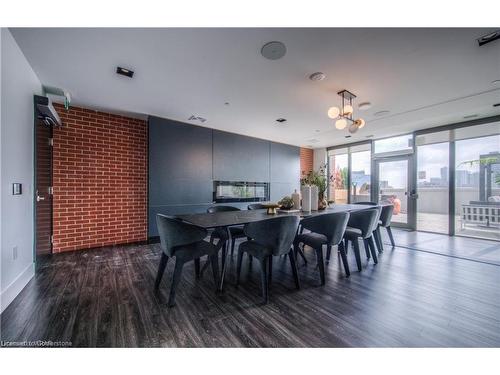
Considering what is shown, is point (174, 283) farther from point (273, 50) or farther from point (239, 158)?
point (239, 158)

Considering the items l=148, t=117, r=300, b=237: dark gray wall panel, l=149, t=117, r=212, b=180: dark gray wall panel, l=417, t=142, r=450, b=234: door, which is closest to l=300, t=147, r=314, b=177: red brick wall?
l=148, t=117, r=300, b=237: dark gray wall panel

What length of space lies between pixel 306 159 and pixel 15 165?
6648 millimetres

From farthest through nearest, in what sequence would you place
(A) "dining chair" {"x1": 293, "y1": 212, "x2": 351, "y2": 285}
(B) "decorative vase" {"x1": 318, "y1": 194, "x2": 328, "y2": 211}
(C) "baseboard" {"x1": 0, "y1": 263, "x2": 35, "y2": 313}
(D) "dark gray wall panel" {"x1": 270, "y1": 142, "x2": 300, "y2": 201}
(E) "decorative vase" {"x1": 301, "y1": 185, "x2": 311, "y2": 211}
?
1. (D) "dark gray wall panel" {"x1": 270, "y1": 142, "x2": 300, "y2": 201}
2. (B) "decorative vase" {"x1": 318, "y1": 194, "x2": 328, "y2": 211}
3. (E) "decorative vase" {"x1": 301, "y1": 185, "x2": 311, "y2": 211}
4. (A) "dining chair" {"x1": 293, "y1": 212, "x2": 351, "y2": 285}
5. (C) "baseboard" {"x1": 0, "y1": 263, "x2": 35, "y2": 313}

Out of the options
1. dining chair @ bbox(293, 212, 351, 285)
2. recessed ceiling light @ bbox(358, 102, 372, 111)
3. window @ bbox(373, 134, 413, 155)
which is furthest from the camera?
window @ bbox(373, 134, 413, 155)

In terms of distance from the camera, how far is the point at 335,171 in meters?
6.71

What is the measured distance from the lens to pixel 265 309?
1726mm

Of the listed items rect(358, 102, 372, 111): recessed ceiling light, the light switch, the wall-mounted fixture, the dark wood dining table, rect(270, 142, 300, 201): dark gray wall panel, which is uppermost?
rect(358, 102, 372, 111): recessed ceiling light

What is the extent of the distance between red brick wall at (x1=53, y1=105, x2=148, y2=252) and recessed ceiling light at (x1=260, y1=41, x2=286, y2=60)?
2999mm

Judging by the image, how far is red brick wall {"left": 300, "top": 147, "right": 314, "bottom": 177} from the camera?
22.5 feet

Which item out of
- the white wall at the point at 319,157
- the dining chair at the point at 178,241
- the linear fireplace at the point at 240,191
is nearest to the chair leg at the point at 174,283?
the dining chair at the point at 178,241

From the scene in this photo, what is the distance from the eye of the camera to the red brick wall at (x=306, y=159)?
6.85m

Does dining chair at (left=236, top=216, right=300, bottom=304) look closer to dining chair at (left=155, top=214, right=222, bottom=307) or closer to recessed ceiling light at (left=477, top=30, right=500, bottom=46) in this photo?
dining chair at (left=155, top=214, right=222, bottom=307)
